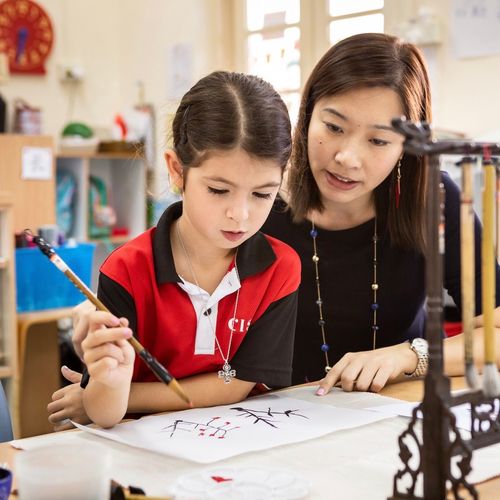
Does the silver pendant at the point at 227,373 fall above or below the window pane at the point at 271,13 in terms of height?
below

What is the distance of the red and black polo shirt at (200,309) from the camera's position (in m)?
1.28

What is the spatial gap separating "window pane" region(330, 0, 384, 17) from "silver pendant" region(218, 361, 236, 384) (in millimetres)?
2831

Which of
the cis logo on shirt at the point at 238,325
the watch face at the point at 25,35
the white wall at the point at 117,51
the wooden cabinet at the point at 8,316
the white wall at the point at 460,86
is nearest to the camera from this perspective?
the cis logo on shirt at the point at 238,325

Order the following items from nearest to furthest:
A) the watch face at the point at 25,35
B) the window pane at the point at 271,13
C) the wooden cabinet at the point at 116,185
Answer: the window pane at the point at 271,13 < the wooden cabinet at the point at 116,185 < the watch face at the point at 25,35

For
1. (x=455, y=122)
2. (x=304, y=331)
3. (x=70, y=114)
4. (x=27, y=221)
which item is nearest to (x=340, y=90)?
(x=304, y=331)

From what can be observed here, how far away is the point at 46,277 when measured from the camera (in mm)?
3453

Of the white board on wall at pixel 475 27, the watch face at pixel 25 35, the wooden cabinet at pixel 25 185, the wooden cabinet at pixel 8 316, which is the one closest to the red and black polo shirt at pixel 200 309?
the wooden cabinet at pixel 8 316

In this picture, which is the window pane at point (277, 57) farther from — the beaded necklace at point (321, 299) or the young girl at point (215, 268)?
the young girl at point (215, 268)

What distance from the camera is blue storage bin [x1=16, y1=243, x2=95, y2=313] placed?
330cm

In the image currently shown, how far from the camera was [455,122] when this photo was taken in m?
3.34

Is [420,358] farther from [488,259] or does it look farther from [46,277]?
[46,277]

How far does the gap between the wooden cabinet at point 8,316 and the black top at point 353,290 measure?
5.46ft

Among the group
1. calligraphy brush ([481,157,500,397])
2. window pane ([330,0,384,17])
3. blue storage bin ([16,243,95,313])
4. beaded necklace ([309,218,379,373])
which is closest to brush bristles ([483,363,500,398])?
calligraphy brush ([481,157,500,397])

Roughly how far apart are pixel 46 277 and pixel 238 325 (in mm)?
2288
